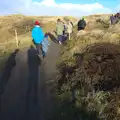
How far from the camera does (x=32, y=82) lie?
49.2ft

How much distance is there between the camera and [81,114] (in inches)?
430

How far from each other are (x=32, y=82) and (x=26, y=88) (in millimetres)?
873

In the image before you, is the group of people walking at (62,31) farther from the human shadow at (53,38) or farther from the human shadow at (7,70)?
the human shadow at (7,70)

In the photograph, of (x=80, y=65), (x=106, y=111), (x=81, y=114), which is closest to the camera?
(x=106, y=111)

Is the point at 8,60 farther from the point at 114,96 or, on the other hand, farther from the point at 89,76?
the point at 114,96

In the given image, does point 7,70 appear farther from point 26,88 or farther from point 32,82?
point 26,88

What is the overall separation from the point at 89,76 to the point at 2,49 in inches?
506

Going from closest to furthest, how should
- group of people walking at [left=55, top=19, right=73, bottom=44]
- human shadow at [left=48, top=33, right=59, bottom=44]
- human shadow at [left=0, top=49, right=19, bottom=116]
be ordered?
human shadow at [left=0, top=49, right=19, bottom=116]
group of people walking at [left=55, top=19, right=73, bottom=44]
human shadow at [left=48, top=33, right=59, bottom=44]

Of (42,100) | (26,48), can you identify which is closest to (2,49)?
(26,48)

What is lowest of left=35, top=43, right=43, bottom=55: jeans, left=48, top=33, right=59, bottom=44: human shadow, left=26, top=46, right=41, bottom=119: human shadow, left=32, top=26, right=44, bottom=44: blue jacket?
left=48, top=33, right=59, bottom=44: human shadow

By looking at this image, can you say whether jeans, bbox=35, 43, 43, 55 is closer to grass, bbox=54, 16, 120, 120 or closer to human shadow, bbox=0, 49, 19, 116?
human shadow, bbox=0, 49, 19, 116

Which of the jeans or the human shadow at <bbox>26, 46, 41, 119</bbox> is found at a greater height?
the jeans

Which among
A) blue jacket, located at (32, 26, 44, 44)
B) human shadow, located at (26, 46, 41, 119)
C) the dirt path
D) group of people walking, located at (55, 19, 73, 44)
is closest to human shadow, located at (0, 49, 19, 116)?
the dirt path

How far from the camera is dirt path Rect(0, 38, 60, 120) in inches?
456
